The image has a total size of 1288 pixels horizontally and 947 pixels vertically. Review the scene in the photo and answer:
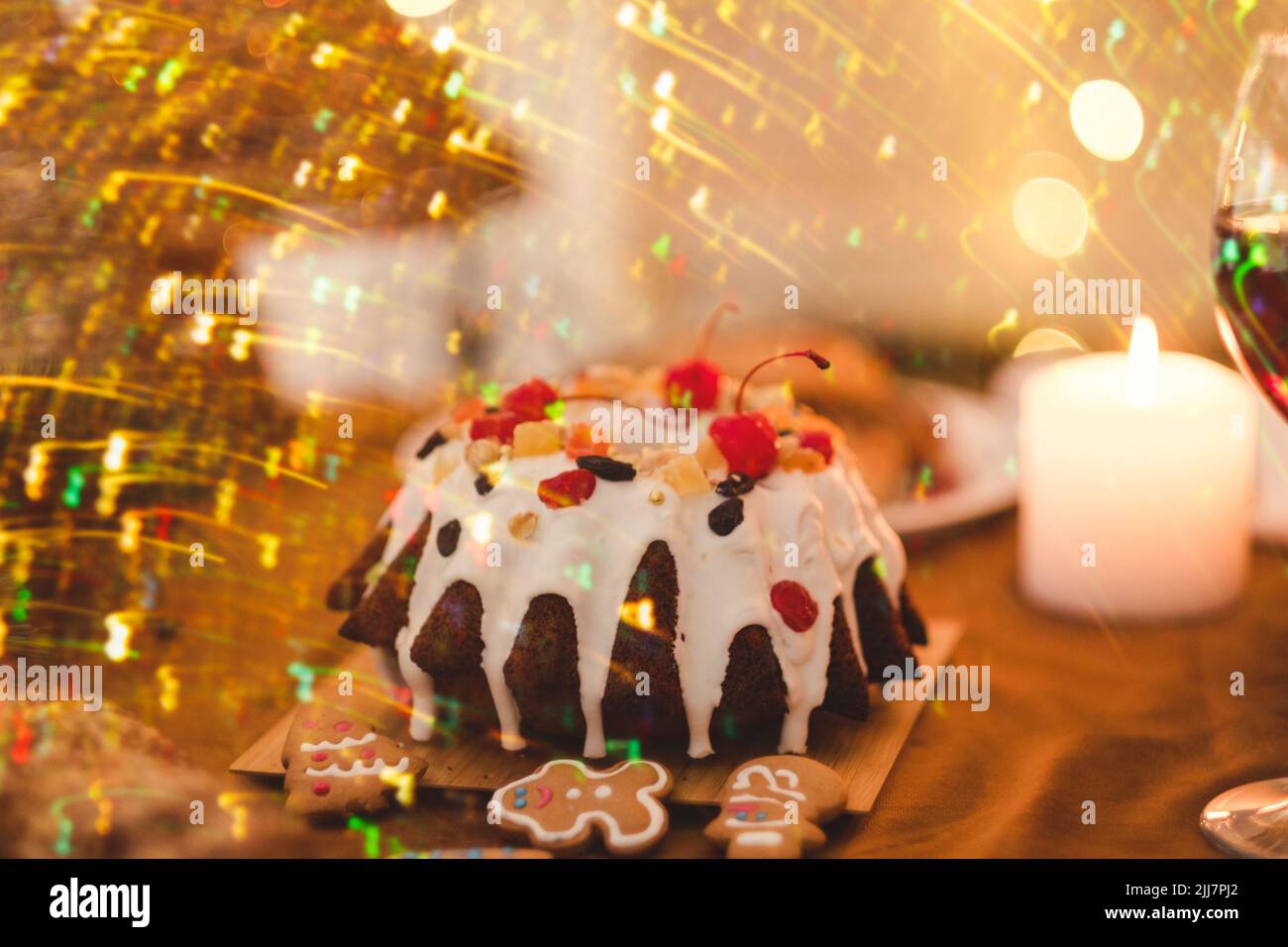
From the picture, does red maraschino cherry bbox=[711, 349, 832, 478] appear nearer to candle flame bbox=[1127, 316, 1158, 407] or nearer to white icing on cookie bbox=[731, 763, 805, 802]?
white icing on cookie bbox=[731, 763, 805, 802]

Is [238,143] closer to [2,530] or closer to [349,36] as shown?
[349,36]

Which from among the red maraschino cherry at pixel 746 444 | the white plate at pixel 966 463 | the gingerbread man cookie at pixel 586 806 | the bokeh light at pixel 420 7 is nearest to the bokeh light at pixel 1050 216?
the white plate at pixel 966 463

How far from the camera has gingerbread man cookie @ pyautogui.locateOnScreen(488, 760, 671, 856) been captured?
94 cm

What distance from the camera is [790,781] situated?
1001 mm

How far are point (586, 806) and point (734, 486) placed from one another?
30 centimetres

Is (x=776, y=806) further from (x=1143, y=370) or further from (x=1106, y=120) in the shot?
(x=1106, y=120)

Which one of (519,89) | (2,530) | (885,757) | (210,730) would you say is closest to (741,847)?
(885,757)

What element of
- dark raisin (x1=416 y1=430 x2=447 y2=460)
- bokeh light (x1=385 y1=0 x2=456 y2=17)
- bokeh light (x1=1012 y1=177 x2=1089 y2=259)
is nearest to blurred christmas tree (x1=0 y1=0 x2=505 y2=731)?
bokeh light (x1=385 y1=0 x2=456 y2=17)

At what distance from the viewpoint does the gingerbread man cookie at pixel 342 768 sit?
100 cm

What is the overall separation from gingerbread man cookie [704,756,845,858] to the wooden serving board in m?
0.03

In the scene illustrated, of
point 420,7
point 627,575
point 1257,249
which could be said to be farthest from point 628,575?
point 420,7

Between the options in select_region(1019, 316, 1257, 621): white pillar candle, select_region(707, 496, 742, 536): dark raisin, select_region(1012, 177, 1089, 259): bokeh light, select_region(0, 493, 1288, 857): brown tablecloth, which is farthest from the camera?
select_region(1012, 177, 1089, 259): bokeh light

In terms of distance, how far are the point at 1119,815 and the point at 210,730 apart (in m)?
0.78

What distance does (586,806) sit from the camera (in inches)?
38.2
